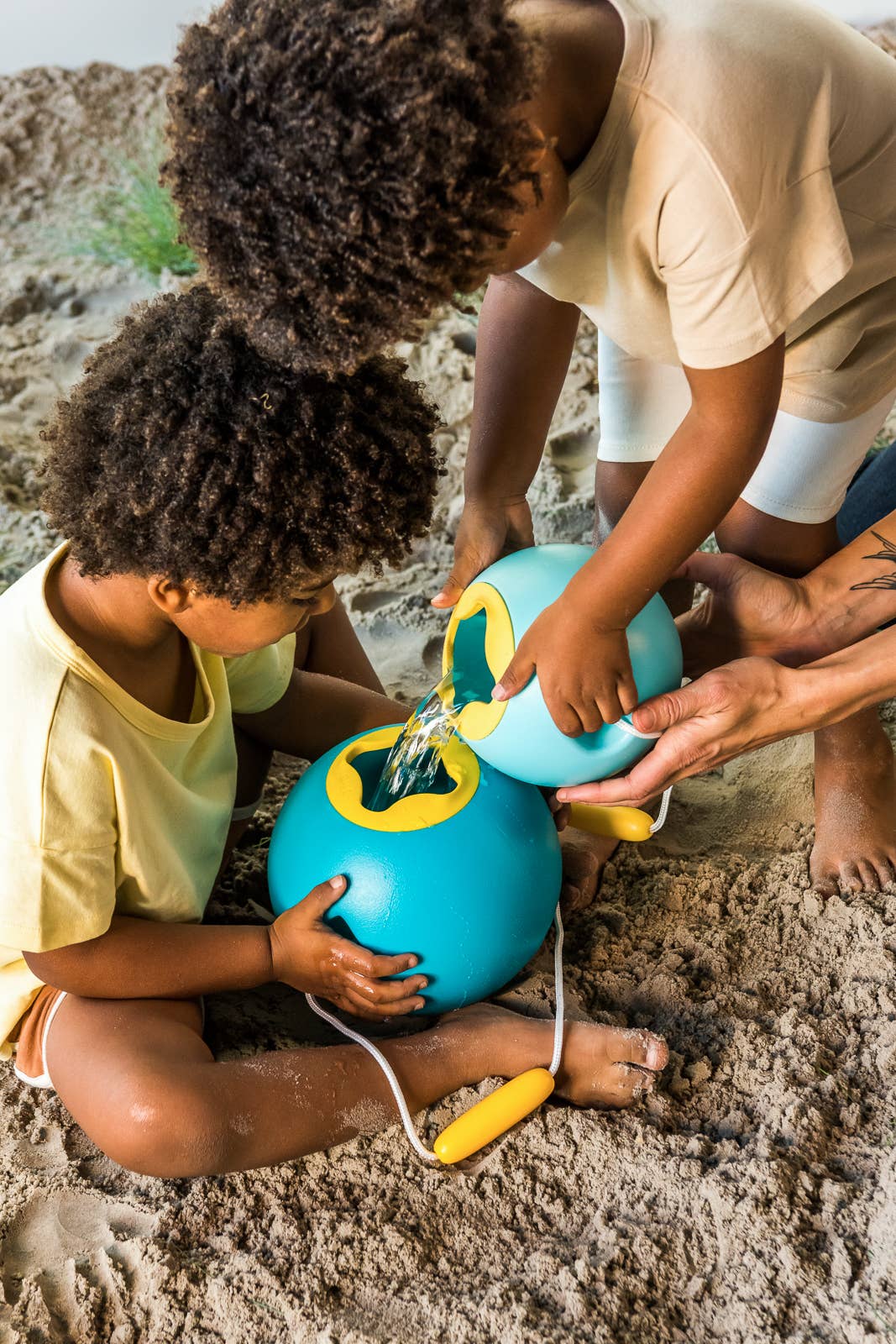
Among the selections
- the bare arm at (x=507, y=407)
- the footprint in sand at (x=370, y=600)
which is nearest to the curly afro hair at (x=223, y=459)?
the bare arm at (x=507, y=407)

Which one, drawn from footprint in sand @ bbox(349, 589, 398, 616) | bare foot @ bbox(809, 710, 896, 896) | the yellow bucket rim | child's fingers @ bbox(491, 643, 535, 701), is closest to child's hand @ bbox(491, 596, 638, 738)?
child's fingers @ bbox(491, 643, 535, 701)

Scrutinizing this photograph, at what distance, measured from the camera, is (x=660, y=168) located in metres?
1.18

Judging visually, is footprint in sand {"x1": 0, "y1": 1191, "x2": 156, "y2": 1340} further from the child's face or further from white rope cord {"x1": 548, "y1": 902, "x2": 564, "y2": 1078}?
the child's face

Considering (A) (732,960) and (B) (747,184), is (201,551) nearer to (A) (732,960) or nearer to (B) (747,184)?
(B) (747,184)

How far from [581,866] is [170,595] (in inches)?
30.9

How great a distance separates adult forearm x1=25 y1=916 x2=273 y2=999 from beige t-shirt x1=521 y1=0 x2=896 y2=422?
908mm

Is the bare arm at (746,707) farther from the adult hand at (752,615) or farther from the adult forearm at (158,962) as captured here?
the adult forearm at (158,962)

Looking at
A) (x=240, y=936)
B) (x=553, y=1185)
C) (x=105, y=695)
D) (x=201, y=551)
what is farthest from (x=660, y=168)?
(x=553, y=1185)

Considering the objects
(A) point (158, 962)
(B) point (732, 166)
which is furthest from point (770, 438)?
(A) point (158, 962)

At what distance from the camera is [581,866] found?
1.71 meters

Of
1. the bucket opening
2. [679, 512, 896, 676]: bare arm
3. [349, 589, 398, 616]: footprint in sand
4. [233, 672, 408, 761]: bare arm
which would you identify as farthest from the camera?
[349, 589, 398, 616]: footprint in sand

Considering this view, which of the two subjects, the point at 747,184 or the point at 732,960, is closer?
the point at 747,184

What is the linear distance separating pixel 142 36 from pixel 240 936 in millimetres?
3980

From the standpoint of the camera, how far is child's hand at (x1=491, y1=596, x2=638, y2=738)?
1267mm
